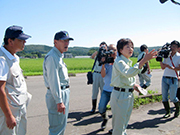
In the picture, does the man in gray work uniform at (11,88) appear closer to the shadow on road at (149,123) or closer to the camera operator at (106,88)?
the camera operator at (106,88)

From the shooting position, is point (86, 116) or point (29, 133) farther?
point (86, 116)

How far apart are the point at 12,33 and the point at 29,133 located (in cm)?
256

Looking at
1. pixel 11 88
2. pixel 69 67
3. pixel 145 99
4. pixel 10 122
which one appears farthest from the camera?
pixel 69 67

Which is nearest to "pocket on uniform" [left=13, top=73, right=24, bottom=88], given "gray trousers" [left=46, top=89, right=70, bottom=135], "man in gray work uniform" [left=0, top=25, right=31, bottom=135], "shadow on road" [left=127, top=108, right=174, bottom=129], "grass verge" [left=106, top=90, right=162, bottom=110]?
"man in gray work uniform" [left=0, top=25, right=31, bottom=135]

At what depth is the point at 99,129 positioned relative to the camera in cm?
417

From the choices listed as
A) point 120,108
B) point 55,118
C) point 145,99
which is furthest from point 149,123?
point 55,118

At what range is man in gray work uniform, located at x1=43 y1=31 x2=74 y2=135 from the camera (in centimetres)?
266

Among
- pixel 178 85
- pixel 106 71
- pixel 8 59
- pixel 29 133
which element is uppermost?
pixel 8 59

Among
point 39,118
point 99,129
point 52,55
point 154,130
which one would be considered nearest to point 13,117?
point 52,55

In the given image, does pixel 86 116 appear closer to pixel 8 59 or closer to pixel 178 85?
pixel 178 85

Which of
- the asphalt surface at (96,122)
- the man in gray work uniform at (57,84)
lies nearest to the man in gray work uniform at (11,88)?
the man in gray work uniform at (57,84)

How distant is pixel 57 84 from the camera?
266 centimetres

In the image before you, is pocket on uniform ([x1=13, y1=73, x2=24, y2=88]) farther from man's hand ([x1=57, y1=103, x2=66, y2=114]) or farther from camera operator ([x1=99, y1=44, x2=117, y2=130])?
camera operator ([x1=99, y1=44, x2=117, y2=130])

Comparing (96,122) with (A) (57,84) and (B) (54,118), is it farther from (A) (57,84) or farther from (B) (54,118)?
(A) (57,84)
